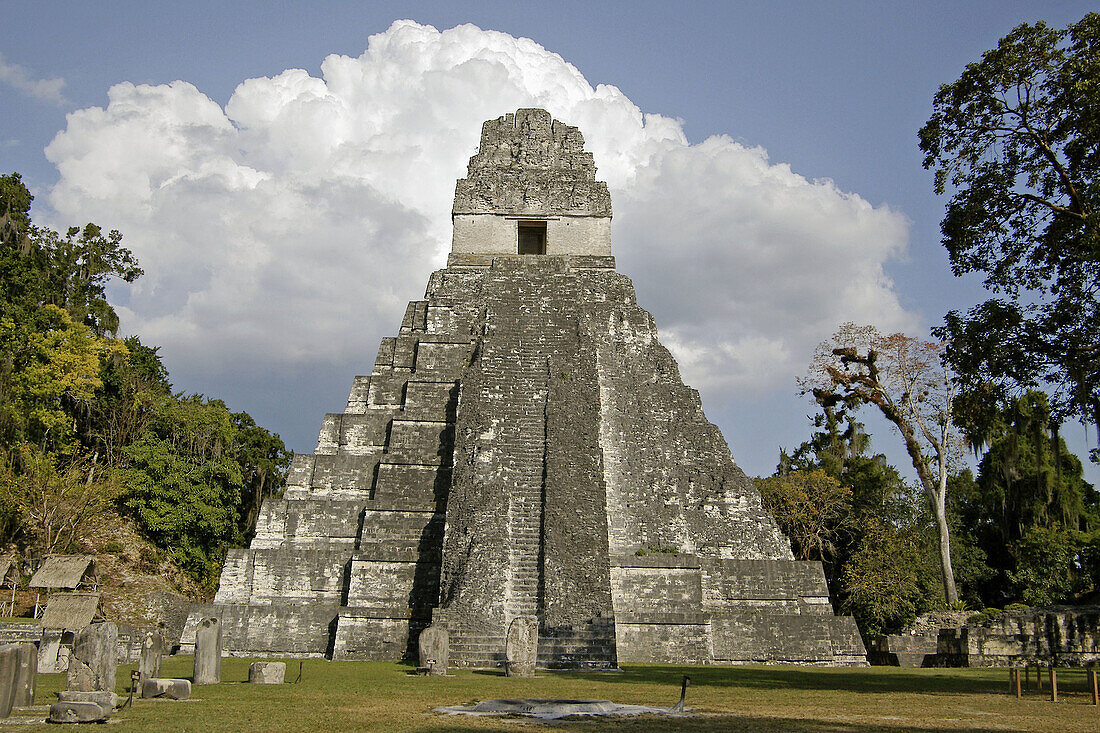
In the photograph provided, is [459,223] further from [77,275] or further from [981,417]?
[981,417]

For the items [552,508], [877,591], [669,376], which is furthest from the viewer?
[877,591]

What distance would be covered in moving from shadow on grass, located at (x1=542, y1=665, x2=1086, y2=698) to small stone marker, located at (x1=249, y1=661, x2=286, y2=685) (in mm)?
3845

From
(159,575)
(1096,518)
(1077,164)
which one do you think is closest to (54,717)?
(1077,164)

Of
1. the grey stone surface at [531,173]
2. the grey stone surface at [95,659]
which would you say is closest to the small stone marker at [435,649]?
the grey stone surface at [95,659]

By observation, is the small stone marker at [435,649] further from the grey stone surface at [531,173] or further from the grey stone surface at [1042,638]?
the grey stone surface at [531,173]

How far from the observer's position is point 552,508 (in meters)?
15.7

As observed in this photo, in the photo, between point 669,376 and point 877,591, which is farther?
point 877,591

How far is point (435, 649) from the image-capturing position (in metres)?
12.4

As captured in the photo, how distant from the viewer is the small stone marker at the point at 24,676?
25.6ft

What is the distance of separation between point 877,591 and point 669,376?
9508mm

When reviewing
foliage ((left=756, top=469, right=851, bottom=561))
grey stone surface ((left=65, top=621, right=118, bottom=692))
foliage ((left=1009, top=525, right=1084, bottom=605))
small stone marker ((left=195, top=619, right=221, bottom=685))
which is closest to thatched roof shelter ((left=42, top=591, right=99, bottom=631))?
small stone marker ((left=195, top=619, right=221, bottom=685))

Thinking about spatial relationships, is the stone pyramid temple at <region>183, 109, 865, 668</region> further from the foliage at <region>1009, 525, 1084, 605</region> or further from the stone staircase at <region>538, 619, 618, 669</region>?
the foliage at <region>1009, 525, 1084, 605</region>

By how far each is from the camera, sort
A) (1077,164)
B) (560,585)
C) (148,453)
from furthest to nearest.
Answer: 1. (148,453)
2. (560,585)
3. (1077,164)

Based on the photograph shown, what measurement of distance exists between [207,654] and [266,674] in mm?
737
